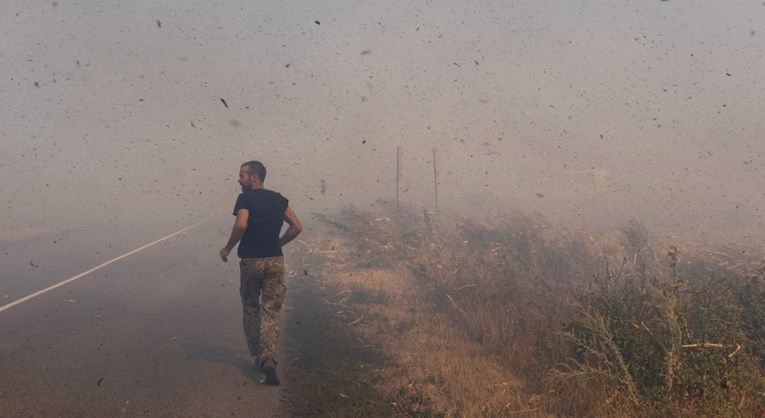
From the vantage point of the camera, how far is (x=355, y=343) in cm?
644

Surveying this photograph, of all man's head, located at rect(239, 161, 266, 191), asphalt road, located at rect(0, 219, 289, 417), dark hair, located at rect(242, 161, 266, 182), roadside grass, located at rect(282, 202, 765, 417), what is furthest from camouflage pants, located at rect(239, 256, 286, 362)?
dark hair, located at rect(242, 161, 266, 182)

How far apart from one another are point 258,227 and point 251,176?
0.64 meters

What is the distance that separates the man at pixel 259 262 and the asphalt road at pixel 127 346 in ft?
1.79

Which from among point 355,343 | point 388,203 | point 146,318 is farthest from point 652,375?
point 388,203

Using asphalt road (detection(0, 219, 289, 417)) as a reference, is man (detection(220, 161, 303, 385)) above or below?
above

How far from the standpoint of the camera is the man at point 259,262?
17.0 ft

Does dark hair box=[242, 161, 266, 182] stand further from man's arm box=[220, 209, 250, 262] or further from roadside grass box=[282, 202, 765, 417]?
roadside grass box=[282, 202, 765, 417]

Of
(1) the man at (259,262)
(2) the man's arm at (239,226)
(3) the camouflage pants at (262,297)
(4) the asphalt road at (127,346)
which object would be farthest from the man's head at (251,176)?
(4) the asphalt road at (127,346)

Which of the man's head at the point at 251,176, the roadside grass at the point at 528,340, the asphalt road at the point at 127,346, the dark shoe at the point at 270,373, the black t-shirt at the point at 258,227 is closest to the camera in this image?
the roadside grass at the point at 528,340

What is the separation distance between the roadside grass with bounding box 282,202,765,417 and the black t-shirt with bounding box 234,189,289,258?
58.5 inches

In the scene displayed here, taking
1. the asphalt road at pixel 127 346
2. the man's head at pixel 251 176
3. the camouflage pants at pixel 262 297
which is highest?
the man's head at pixel 251 176

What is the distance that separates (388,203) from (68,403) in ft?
65.2

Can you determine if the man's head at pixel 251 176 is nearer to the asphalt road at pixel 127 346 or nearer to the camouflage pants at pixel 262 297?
the camouflage pants at pixel 262 297

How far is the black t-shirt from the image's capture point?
5250 mm
